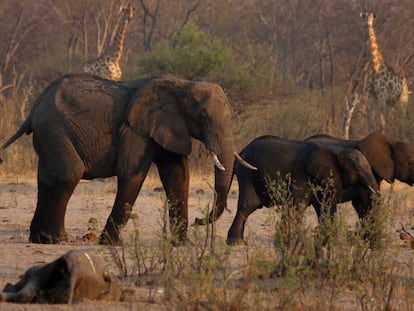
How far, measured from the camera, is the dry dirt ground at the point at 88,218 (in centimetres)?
711

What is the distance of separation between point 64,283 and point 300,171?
4.50 meters

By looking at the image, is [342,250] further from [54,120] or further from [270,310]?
[54,120]

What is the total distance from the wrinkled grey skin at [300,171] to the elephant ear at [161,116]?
3.14ft

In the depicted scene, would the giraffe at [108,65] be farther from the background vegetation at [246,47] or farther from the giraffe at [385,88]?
the giraffe at [385,88]

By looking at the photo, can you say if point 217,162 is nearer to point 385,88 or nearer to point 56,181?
point 56,181

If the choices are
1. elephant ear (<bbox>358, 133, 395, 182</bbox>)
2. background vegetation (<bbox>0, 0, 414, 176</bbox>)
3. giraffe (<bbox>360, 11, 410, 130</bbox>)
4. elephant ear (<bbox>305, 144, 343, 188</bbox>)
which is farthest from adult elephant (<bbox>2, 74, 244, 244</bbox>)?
giraffe (<bbox>360, 11, 410, 130</bbox>)

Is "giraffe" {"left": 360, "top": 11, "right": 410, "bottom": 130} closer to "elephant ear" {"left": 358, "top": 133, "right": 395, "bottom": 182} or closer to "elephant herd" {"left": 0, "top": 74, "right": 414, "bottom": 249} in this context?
"elephant ear" {"left": 358, "top": 133, "right": 395, "bottom": 182}

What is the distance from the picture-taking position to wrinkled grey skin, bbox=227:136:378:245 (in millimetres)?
10555

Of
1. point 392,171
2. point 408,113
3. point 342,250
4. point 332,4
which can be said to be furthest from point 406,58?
point 342,250

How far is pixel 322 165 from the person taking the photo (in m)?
10.5

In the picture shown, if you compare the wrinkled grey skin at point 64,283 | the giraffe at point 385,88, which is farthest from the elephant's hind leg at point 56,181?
the giraffe at point 385,88

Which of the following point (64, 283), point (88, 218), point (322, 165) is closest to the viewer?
point (64, 283)

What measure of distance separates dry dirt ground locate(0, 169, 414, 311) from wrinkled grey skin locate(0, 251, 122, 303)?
0.08 metres

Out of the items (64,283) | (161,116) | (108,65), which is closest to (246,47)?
(108,65)
